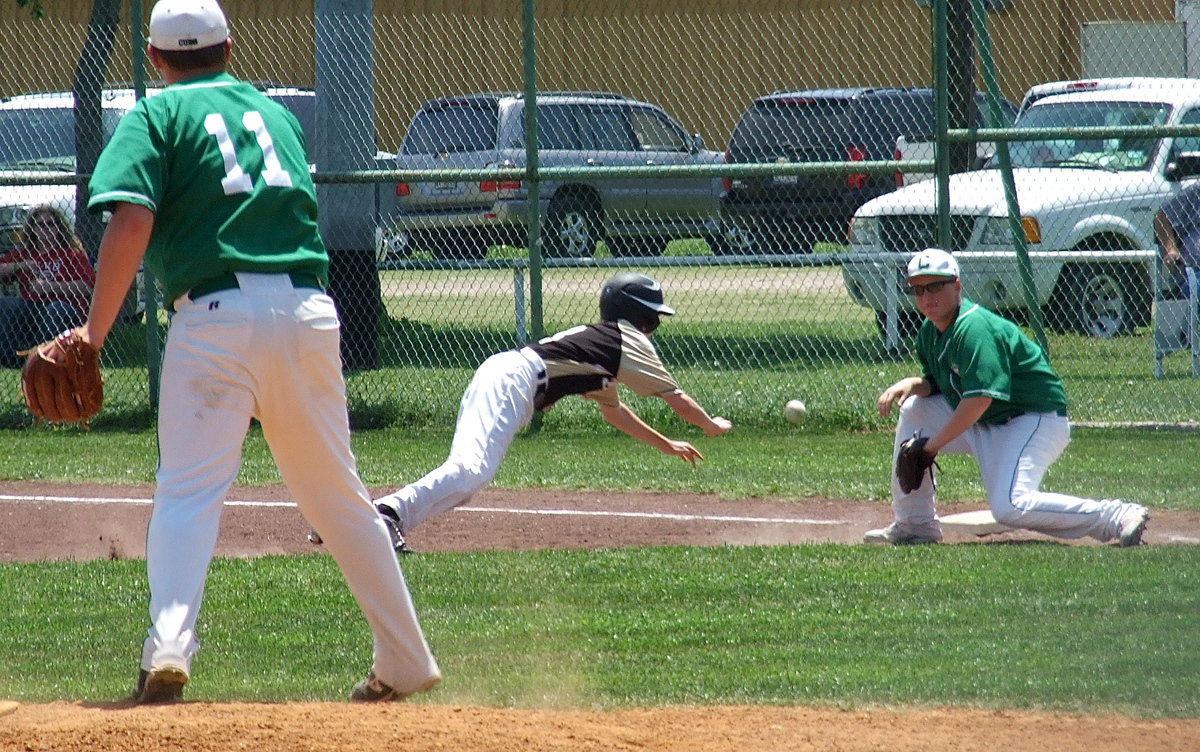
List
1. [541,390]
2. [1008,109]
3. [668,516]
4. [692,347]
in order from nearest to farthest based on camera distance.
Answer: [541,390], [668,516], [692,347], [1008,109]

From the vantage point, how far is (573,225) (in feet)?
40.2

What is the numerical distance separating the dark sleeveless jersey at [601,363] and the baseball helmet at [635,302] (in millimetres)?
81

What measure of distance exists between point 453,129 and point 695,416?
693 centimetres

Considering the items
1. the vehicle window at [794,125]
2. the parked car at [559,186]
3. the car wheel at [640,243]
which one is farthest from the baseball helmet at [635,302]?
the vehicle window at [794,125]

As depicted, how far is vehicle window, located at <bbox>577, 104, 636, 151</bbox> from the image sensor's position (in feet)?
42.2

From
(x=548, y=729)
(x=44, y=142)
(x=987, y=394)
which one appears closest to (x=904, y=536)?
(x=987, y=394)

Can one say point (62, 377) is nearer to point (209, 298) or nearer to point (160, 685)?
point (209, 298)

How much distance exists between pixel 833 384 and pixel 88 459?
5.21m

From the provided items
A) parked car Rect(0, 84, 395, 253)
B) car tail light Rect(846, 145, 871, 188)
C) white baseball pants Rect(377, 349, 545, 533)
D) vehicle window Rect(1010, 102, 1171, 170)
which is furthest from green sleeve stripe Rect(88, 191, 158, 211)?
car tail light Rect(846, 145, 871, 188)

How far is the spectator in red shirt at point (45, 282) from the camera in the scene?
38.1 feet

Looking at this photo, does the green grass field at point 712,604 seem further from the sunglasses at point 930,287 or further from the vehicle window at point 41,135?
the vehicle window at point 41,135

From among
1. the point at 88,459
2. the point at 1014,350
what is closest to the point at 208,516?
the point at 1014,350

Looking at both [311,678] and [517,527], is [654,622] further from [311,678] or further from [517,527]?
[517,527]

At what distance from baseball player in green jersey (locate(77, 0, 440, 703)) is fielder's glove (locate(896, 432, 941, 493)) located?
344cm
